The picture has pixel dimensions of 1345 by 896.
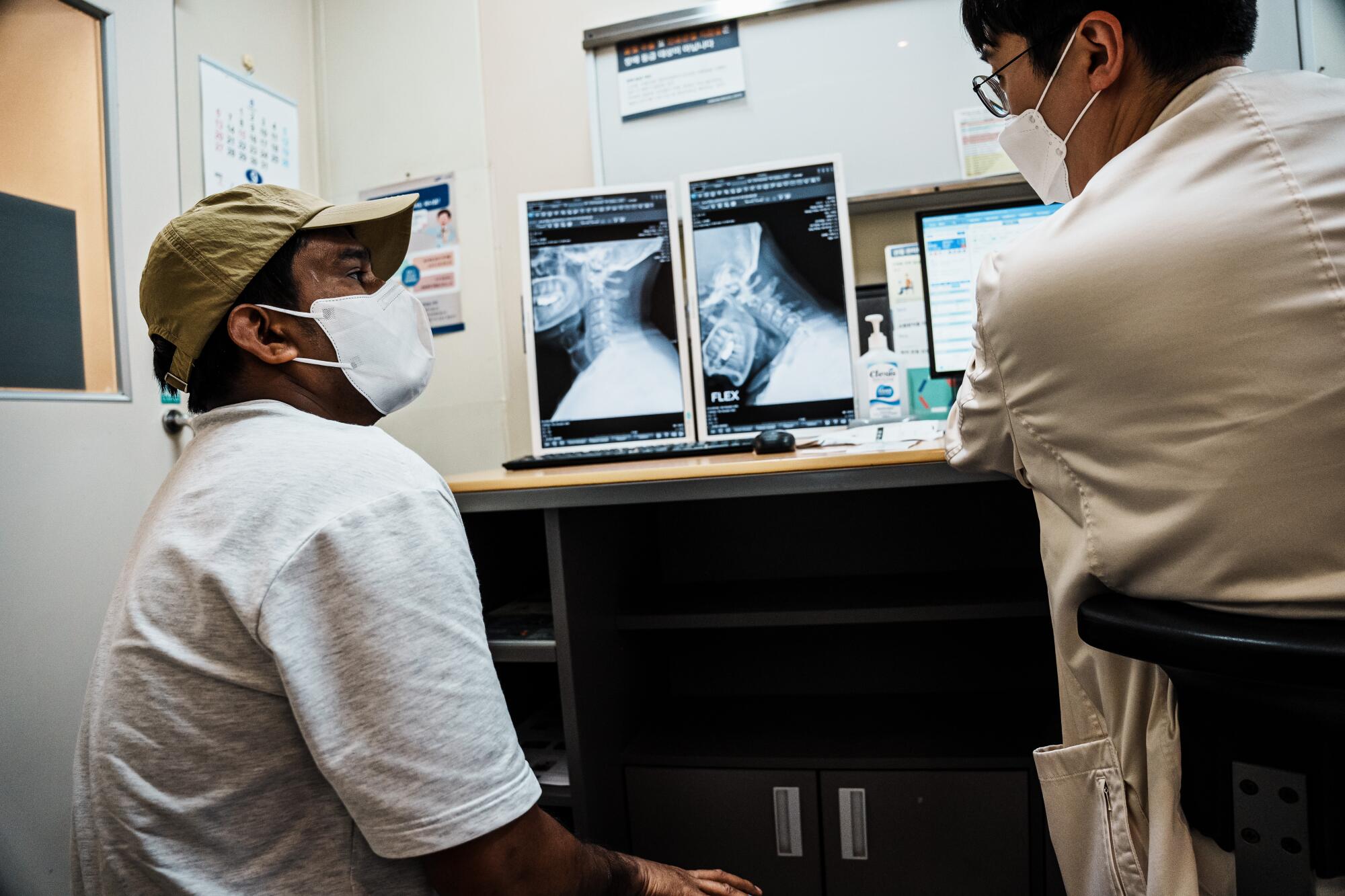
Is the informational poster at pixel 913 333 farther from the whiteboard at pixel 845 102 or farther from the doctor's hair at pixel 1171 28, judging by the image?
the doctor's hair at pixel 1171 28

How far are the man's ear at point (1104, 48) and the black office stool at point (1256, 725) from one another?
22.9 inches

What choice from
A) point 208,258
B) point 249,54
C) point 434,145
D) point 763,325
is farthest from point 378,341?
point 249,54

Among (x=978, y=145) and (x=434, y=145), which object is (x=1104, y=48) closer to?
(x=978, y=145)

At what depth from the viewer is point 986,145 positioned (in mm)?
1898

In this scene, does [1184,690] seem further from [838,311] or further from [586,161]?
[586,161]

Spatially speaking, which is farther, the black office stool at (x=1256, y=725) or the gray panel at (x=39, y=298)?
the gray panel at (x=39, y=298)

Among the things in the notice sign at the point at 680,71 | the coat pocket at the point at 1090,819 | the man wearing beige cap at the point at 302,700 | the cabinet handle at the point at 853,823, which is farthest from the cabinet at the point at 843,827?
the notice sign at the point at 680,71

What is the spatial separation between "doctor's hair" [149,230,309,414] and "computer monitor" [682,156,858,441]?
1.08 metres

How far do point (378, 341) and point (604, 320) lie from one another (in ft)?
3.24

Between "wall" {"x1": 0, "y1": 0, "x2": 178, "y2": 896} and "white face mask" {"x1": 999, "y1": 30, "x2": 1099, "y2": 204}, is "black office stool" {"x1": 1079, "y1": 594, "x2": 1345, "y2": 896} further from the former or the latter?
"wall" {"x1": 0, "y1": 0, "x2": 178, "y2": 896}

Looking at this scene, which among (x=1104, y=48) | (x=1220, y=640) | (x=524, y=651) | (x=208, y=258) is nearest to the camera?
(x=1220, y=640)

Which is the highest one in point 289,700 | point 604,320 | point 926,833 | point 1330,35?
point 1330,35

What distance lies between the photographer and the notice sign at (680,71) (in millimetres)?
2064

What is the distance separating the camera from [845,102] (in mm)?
1999
